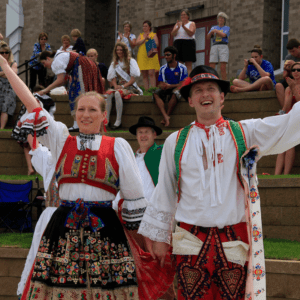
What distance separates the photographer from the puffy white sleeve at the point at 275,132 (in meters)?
2.88

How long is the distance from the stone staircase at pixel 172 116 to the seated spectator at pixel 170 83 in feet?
0.69

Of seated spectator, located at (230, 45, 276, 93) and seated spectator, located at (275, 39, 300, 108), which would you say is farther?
seated spectator, located at (230, 45, 276, 93)

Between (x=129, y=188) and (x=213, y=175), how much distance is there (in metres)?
0.76

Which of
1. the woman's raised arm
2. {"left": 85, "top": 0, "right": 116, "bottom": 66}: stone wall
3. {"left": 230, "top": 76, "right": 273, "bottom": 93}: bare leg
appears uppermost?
{"left": 85, "top": 0, "right": 116, "bottom": 66}: stone wall

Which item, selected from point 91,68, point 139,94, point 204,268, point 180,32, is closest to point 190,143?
point 204,268

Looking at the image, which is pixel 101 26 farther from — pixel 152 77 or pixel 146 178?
pixel 146 178

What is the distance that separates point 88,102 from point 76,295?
1281mm

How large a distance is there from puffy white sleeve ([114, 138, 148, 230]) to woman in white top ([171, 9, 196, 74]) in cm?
821

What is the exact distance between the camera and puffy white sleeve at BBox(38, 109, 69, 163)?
3.44 meters

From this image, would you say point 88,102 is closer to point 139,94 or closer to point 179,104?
point 179,104

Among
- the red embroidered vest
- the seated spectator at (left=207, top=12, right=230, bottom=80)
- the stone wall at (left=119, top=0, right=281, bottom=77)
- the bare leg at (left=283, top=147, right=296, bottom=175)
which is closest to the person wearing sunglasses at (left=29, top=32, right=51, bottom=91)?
the seated spectator at (left=207, top=12, right=230, bottom=80)

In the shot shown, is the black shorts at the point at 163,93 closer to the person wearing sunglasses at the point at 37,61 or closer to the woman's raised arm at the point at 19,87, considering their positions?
the person wearing sunglasses at the point at 37,61

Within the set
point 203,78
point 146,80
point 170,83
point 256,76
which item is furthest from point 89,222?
point 146,80

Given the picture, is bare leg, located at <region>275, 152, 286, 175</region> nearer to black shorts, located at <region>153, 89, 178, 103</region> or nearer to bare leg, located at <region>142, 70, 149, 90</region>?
black shorts, located at <region>153, 89, 178, 103</region>
